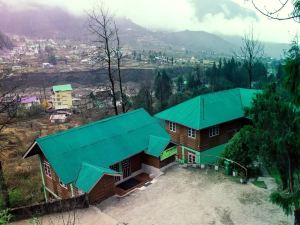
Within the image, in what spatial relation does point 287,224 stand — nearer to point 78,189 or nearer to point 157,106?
point 78,189

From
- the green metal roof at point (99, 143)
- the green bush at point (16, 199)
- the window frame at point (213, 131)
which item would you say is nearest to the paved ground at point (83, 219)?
the green metal roof at point (99, 143)

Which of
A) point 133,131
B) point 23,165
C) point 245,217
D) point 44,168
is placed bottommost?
point 23,165

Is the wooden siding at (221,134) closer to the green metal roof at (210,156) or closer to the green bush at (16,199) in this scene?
the green metal roof at (210,156)

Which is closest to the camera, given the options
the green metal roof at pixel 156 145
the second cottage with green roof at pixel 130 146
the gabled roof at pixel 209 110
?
the second cottage with green roof at pixel 130 146

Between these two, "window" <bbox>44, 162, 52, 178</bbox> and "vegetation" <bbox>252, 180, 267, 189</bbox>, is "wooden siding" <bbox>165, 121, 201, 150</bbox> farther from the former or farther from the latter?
"window" <bbox>44, 162, 52, 178</bbox>

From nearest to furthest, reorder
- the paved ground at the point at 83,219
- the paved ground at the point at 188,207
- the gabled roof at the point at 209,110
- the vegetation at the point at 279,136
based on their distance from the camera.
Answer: the vegetation at the point at 279,136 < the paved ground at the point at 83,219 < the paved ground at the point at 188,207 < the gabled roof at the point at 209,110

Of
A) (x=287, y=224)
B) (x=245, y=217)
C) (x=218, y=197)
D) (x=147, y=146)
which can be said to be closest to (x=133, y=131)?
(x=147, y=146)
